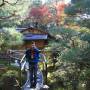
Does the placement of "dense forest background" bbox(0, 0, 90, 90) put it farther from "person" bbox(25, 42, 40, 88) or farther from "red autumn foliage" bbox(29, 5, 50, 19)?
"red autumn foliage" bbox(29, 5, 50, 19)

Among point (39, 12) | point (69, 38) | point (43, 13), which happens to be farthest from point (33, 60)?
point (39, 12)

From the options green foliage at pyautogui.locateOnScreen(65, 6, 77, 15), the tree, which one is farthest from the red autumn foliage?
green foliage at pyautogui.locateOnScreen(65, 6, 77, 15)

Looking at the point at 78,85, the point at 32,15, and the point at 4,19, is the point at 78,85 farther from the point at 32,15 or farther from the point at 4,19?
the point at 32,15

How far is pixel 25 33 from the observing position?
28.3 metres

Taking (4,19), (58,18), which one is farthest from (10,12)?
(58,18)

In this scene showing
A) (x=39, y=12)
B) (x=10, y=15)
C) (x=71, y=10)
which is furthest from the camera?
(x=39, y=12)

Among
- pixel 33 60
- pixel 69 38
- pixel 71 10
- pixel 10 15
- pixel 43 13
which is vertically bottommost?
pixel 43 13

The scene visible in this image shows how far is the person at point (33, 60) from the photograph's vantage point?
1008 centimetres

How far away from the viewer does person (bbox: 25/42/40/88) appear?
10.1m

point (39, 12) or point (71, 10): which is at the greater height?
point (71, 10)

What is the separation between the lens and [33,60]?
33.2 ft

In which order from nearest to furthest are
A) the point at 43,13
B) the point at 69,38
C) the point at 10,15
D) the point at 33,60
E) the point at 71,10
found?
the point at 33,60 → the point at 71,10 → the point at 69,38 → the point at 10,15 → the point at 43,13

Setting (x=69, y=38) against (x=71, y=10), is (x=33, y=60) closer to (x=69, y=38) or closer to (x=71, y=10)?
A: (x=71, y=10)

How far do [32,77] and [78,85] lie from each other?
Result: 168 cm
